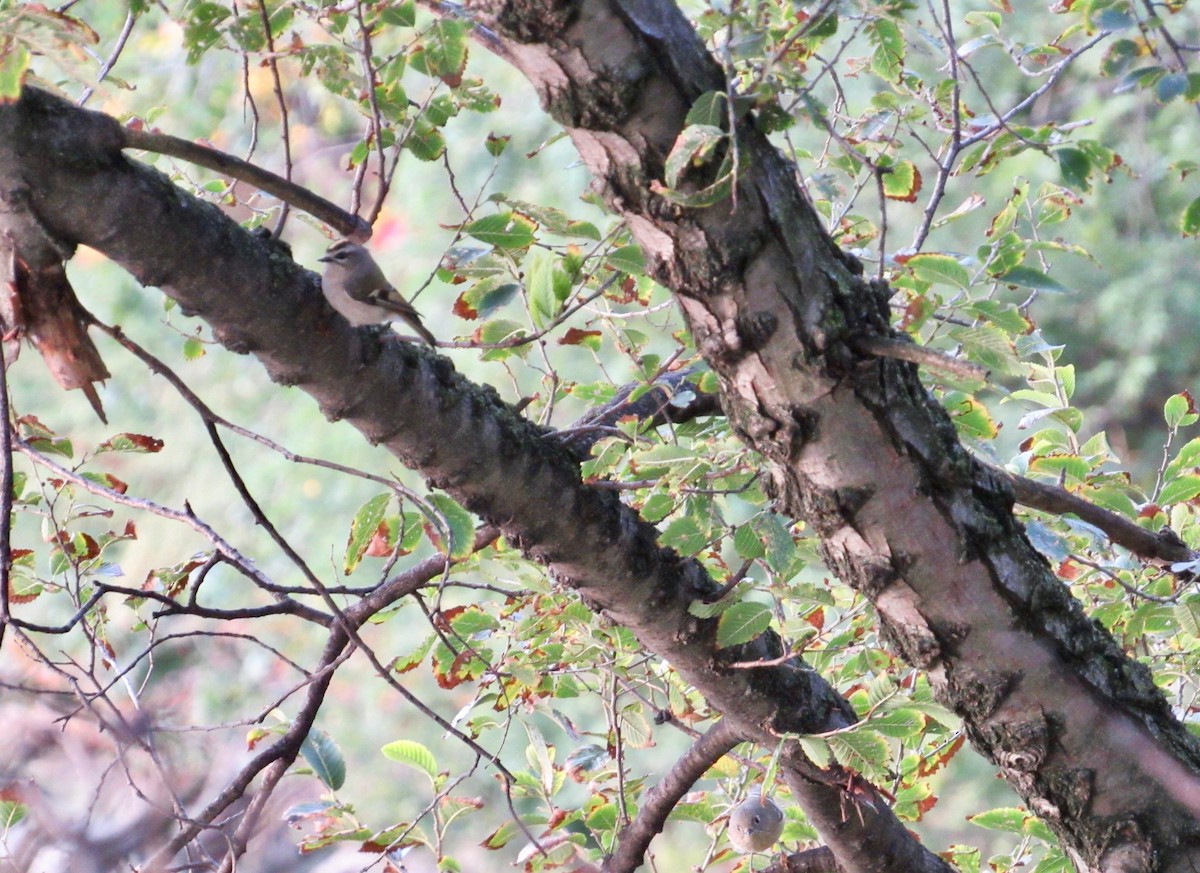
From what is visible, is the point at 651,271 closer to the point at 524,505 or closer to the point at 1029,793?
the point at 524,505

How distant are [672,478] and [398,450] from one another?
0.23 metres

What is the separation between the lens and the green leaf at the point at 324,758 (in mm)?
1273

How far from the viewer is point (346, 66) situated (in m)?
1.09

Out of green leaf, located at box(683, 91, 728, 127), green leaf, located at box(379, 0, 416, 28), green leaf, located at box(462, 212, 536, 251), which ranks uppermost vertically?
green leaf, located at box(379, 0, 416, 28)

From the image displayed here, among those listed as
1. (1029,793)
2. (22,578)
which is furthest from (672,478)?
(22,578)

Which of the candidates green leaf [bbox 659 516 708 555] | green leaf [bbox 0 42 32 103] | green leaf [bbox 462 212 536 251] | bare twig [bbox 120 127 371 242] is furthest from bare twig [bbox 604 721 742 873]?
green leaf [bbox 0 42 32 103]

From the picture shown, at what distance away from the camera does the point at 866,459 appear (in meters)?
0.87

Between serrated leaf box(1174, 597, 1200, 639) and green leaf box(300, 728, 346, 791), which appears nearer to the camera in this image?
serrated leaf box(1174, 597, 1200, 639)

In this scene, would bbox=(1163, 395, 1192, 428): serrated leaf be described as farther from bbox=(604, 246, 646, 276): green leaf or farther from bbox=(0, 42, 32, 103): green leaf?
bbox=(0, 42, 32, 103): green leaf

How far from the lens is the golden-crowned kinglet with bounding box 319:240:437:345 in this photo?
924 mm

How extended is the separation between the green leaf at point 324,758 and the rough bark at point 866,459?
0.65m

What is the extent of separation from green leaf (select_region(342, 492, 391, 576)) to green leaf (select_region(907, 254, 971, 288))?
0.51m

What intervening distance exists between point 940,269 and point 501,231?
0.38 metres

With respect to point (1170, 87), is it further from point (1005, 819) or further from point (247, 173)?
point (1005, 819)
